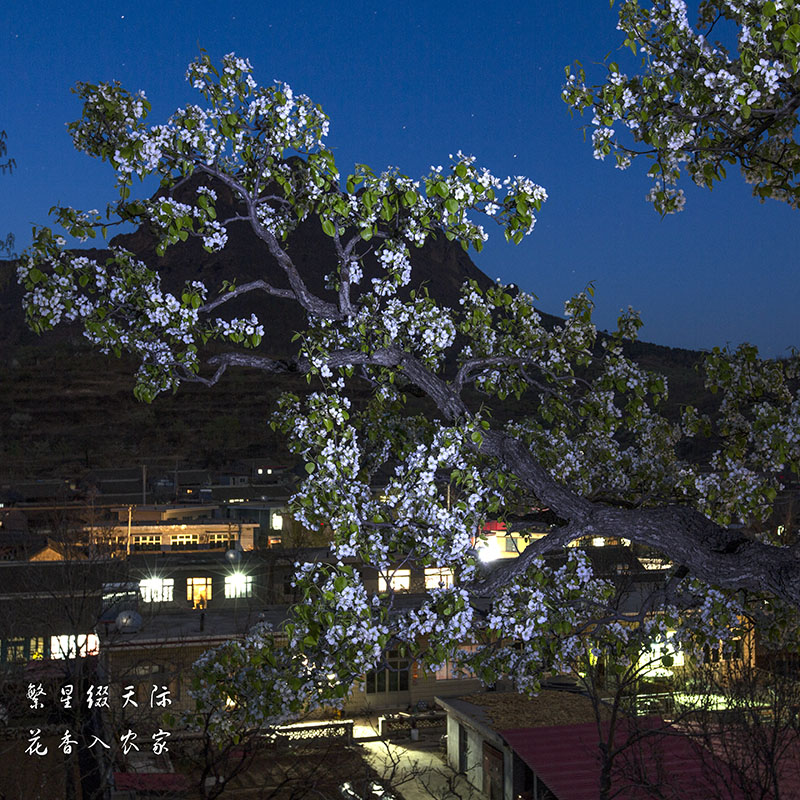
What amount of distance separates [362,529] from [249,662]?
1.08m

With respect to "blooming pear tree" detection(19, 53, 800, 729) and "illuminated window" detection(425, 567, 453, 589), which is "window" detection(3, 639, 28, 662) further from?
"blooming pear tree" detection(19, 53, 800, 729)

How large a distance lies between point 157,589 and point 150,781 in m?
14.1

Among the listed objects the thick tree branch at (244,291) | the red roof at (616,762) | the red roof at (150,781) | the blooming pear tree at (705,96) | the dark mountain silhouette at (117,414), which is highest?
the dark mountain silhouette at (117,414)

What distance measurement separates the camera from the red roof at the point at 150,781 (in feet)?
47.3

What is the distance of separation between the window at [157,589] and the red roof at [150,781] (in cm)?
1298

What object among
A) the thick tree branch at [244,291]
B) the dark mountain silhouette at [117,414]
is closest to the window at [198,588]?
the thick tree branch at [244,291]

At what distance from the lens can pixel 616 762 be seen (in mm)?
12430

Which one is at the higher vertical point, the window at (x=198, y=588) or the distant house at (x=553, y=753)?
the window at (x=198, y=588)

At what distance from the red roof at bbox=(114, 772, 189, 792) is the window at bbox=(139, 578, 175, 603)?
13.0 meters

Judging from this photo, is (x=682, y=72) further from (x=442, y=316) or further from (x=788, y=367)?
(x=788, y=367)

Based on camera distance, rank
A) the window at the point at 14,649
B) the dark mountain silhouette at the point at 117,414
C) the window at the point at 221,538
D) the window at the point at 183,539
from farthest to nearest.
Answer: the dark mountain silhouette at the point at 117,414 → the window at the point at 221,538 → the window at the point at 183,539 → the window at the point at 14,649

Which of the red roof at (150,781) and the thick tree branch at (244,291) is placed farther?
the red roof at (150,781)

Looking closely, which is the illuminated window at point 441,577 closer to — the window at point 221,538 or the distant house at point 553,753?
the distant house at point 553,753

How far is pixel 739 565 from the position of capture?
15.9 ft
